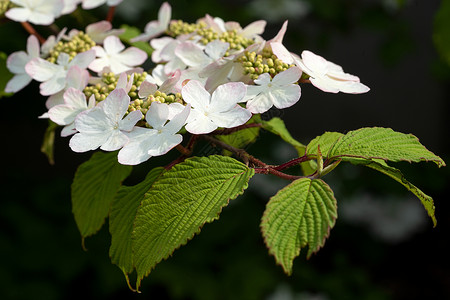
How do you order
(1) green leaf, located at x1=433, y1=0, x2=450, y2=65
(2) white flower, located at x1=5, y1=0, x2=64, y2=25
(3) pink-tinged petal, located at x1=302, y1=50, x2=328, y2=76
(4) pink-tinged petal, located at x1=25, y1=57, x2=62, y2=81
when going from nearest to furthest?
1. (3) pink-tinged petal, located at x1=302, y1=50, x2=328, y2=76
2. (4) pink-tinged petal, located at x1=25, y1=57, x2=62, y2=81
3. (2) white flower, located at x1=5, y1=0, x2=64, y2=25
4. (1) green leaf, located at x1=433, y1=0, x2=450, y2=65

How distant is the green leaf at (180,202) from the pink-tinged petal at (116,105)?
0.08 m

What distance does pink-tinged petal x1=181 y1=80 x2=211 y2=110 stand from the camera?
0.51 metres

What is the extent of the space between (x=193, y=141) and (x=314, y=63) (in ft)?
0.53

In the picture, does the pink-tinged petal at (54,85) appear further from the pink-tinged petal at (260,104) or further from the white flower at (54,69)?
the pink-tinged petal at (260,104)

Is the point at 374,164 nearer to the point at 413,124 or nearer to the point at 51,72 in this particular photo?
the point at 51,72

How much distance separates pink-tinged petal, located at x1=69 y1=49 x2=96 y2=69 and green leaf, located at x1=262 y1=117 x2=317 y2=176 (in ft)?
0.78

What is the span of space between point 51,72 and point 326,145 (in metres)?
0.36

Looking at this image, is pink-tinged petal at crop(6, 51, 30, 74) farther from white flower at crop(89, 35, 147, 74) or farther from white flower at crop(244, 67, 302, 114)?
white flower at crop(244, 67, 302, 114)

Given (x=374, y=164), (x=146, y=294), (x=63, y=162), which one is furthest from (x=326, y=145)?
(x=63, y=162)

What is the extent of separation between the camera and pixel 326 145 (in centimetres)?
56

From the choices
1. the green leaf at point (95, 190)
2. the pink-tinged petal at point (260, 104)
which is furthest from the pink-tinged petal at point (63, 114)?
the pink-tinged petal at point (260, 104)

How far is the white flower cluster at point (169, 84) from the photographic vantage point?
49cm

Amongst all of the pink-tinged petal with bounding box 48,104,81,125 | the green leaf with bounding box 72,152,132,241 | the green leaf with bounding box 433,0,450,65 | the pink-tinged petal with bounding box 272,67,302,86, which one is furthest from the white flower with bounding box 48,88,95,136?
the green leaf with bounding box 433,0,450,65

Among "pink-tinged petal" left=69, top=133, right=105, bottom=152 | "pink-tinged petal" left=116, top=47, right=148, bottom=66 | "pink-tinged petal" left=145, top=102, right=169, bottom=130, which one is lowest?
"pink-tinged petal" left=116, top=47, right=148, bottom=66
